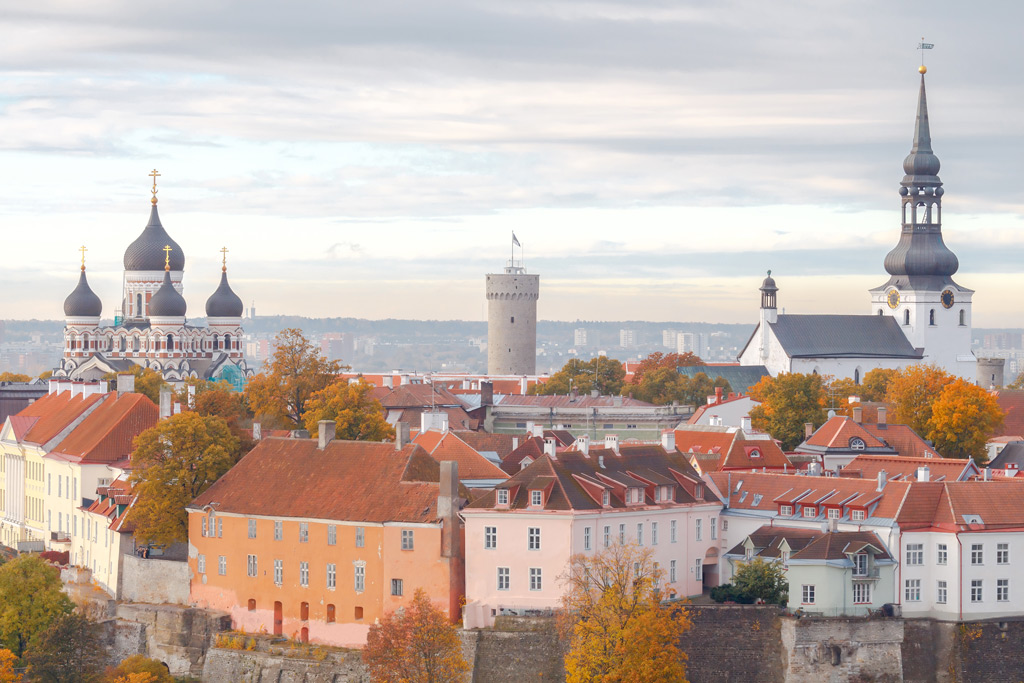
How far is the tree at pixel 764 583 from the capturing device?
73.7 m

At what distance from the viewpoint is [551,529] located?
70.8m

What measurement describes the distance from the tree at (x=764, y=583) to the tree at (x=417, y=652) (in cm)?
1160

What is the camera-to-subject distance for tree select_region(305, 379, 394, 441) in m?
97.3

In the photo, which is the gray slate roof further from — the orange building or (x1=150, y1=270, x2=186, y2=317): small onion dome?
the orange building

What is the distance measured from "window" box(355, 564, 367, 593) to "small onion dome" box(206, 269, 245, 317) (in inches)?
4657

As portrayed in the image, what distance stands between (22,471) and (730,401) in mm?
42163

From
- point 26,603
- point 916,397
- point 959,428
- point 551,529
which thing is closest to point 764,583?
point 551,529

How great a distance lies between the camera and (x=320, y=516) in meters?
76.1

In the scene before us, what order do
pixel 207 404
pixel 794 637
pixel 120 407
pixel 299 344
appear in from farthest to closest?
pixel 299 344
pixel 207 404
pixel 120 407
pixel 794 637

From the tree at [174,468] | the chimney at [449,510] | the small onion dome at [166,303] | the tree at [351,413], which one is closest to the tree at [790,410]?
the tree at [351,413]

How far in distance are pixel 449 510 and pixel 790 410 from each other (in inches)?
1610

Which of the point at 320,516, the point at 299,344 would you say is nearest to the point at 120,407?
the point at 299,344

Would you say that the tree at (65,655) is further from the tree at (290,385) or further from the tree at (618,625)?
the tree at (290,385)

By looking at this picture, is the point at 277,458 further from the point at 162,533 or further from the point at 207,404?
the point at 207,404
